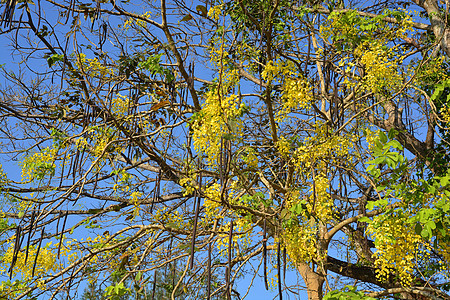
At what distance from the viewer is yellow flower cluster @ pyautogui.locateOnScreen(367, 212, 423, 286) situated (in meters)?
3.38

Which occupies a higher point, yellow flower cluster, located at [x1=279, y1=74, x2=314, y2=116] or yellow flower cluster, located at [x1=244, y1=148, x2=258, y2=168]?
yellow flower cluster, located at [x1=279, y1=74, x2=314, y2=116]

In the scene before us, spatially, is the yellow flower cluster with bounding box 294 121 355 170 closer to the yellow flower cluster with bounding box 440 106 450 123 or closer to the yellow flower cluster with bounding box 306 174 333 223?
the yellow flower cluster with bounding box 306 174 333 223

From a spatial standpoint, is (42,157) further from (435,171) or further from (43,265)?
(435,171)

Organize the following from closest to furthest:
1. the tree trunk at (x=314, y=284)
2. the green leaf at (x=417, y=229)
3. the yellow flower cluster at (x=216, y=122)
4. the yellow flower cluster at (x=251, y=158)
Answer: the yellow flower cluster at (x=216, y=122)
the green leaf at (x=417, y=229)
the yellow flower cluster at (x=251, y=158)
the tree trunk at (x=314, y=284)

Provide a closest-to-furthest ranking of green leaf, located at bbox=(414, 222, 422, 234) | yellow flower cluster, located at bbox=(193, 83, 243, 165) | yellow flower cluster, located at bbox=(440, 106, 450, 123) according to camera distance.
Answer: yellow flower cluster, located at bbox=(193, 83, 243, 165) → green leaf, located at bbox=(414, 222, 422, 234) → yellow flower cluster, located at bbox=(440, 106, 450, 123)

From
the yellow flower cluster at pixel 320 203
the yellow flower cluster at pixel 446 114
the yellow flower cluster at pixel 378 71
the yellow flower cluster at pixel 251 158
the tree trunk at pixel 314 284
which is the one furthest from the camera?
the yellow flower cluster at pixel 446 114

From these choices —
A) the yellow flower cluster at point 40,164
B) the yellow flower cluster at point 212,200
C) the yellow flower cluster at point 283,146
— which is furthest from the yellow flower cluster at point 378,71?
the yellow flower cluster at point 40,164

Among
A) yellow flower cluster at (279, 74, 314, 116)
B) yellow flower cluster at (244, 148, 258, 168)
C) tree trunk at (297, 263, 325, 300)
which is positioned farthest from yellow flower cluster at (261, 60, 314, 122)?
tree trunk at (297, 263, 325, 300)

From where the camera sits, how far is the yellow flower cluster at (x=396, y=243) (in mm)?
3385

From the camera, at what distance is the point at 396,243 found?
345cm

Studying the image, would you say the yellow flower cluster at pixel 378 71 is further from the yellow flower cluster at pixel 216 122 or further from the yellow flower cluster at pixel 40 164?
the yellow flower cluster at pixel 40 164

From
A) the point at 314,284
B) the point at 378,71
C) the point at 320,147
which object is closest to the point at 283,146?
the point at 320,147

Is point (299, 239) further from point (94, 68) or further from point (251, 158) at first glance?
point (94, 68)

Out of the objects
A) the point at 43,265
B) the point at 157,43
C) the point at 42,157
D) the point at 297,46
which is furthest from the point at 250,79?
the point at 43,265
